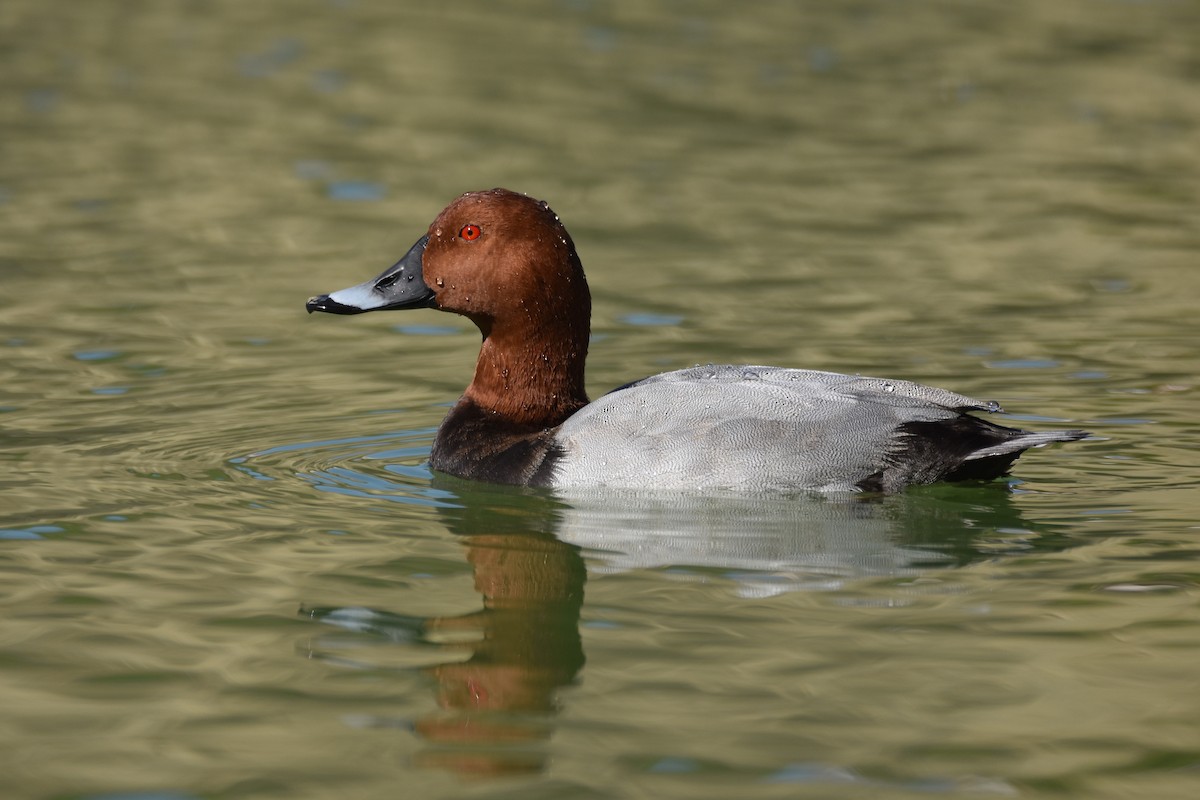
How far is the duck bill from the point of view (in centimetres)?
695

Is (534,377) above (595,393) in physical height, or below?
above

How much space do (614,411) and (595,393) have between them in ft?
5.35

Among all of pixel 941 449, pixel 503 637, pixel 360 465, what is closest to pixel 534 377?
pixel 360 465

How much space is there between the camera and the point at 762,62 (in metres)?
16.8

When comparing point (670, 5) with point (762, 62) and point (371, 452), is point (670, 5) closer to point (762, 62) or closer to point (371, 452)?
point (762, 62)

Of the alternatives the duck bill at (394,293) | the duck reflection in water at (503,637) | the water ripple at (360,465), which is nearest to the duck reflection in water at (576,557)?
the duck reflection in water at (503,637)

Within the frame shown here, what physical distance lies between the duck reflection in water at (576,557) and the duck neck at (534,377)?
1.31 ft

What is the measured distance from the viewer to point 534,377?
6910 mm

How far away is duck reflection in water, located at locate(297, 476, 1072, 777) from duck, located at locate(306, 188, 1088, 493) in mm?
100

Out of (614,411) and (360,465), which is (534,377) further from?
(360,465)

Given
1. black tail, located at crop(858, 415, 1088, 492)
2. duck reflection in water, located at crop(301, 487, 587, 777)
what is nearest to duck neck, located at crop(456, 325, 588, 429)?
duck reflection in water, located at crop(301, 487, 587, 777)

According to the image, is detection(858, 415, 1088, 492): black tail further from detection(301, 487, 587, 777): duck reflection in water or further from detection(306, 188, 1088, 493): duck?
detection(301, 487, 587, 777): duck reflection in water

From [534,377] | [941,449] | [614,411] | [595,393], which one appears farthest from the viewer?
[595,393]

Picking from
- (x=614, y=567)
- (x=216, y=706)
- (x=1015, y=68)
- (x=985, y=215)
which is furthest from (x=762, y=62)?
(x=216, y=706)
